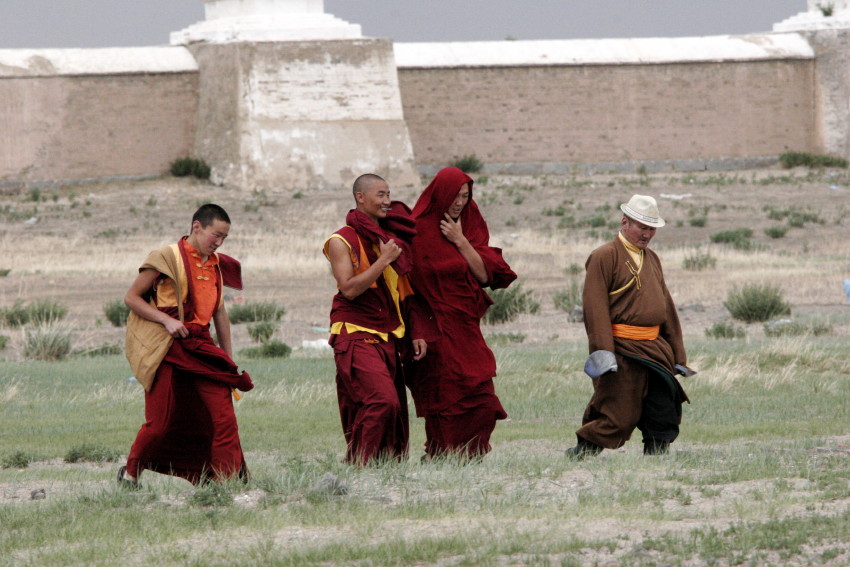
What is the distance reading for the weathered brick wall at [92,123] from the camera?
32.7 metres

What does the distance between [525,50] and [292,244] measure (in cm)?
1362

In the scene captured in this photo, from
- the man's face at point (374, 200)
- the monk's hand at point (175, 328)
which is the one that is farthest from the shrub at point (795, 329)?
the monk's hand at point (175, 328)

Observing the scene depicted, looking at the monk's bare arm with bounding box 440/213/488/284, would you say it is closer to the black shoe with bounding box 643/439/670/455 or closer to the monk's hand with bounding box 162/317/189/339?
the black shoe with bounding box 643/439/670/455

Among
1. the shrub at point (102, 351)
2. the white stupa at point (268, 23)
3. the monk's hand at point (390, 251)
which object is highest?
the white stupa at point (268, 23)

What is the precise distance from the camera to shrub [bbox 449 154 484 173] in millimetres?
37188

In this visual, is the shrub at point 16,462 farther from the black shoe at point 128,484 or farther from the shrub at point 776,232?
the shrub at point 776,232

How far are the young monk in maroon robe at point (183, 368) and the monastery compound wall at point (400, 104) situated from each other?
27742 millimetres

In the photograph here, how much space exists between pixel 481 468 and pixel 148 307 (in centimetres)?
175

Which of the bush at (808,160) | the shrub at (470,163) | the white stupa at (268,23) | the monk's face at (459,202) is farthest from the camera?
the bush at (808,160)

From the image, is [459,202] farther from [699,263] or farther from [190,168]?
[190,168]

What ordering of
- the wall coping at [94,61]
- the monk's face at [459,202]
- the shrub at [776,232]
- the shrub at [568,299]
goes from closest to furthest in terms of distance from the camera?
the monk's face at [459,202] → the shrub at [568,299] → the shrub at [776,232] → the wall coping at [94,61]

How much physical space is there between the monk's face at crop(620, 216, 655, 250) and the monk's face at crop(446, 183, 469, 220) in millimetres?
880

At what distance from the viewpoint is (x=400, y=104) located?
3553 cm

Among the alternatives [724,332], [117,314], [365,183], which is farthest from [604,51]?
[365,183]
